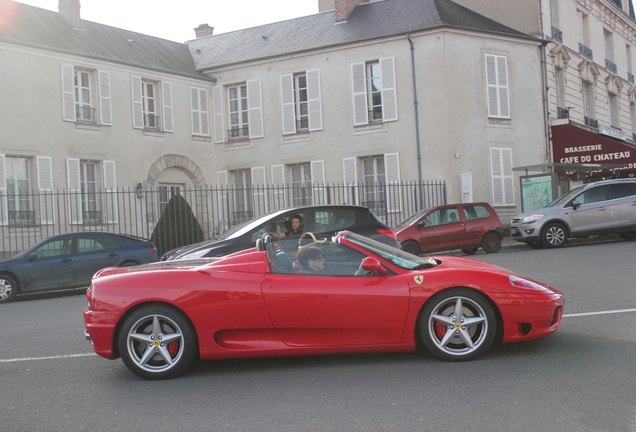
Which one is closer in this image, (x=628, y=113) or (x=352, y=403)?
(x=352, y=403)

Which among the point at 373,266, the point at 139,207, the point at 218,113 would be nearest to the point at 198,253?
the point at 373,266

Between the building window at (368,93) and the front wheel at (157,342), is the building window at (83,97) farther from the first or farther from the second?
the front wheel at (157,342)

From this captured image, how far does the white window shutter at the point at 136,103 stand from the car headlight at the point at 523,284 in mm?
22136

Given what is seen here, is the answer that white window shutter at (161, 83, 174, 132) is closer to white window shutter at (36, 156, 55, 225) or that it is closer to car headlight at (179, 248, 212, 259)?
white window shutter at (36, 156, 55, 225)

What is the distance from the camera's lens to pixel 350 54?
88.8 feet

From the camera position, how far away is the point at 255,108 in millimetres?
28766

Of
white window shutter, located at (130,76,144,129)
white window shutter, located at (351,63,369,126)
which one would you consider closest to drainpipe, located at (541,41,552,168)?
white window shutter, located at (351,63,369,126)

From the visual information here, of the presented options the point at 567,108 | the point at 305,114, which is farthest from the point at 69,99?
the point at 567,108

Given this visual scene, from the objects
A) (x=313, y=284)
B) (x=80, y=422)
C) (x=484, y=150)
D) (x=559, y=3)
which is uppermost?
(x=559, y=3)

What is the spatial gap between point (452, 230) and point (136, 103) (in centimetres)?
1327

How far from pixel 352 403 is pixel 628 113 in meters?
37.7

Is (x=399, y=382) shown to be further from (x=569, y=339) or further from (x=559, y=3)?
(x=559, y=3)

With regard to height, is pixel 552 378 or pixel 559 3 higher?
pixel 559 3

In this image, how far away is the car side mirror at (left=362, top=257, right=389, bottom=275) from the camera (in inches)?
237
